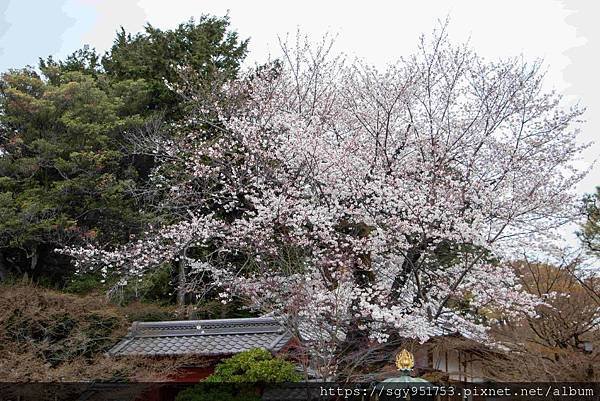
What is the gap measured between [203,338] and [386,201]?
12.4ft

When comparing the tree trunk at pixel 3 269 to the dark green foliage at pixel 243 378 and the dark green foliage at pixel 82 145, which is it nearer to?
the dark green foliage at pixel 82 145

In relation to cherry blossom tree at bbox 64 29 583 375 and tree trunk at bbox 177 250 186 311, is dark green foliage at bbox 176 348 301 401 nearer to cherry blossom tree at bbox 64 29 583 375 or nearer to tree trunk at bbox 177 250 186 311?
cherry blossom tree at bbox 64 29 583 375

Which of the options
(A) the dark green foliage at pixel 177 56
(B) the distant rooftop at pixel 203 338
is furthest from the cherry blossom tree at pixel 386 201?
(A) the dark green foliage at pixel 177 56

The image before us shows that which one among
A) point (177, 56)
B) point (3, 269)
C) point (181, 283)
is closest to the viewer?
point (181, 283)

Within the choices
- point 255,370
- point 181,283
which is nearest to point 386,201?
point 255,370

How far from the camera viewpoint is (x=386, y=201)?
9805 mm

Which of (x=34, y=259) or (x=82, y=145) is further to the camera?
(x=82, y=145)

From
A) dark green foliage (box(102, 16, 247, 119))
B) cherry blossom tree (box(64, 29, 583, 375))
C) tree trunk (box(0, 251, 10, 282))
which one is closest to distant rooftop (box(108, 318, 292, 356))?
cherry blossom tree (box(64, 29, 583, 375))

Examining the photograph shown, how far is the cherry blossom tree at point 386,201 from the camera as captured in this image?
9.44 meters

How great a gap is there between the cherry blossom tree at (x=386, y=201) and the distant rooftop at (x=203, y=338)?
45 centimetres

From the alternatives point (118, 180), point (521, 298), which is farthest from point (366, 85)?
point (118, 180)

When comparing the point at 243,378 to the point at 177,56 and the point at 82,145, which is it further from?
the point at 177,56

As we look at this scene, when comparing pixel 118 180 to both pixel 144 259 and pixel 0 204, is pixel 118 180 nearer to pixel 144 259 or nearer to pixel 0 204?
pixel 0 204

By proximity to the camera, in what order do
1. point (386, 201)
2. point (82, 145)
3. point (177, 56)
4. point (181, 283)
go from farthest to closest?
point (177, 56) → point (82, 145) → point (181, 283) → point (386, 201)
